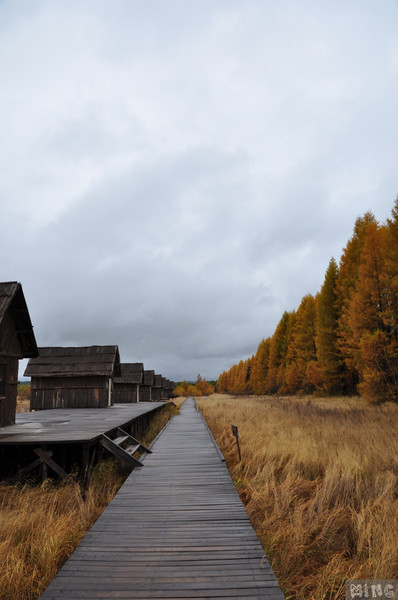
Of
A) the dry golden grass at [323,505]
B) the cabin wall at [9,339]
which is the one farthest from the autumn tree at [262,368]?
the cabin wall at [9,339]

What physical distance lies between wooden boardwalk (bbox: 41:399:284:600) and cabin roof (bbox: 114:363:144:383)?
29.5 meters

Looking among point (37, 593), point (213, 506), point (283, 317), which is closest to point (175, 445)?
point (213, 506)

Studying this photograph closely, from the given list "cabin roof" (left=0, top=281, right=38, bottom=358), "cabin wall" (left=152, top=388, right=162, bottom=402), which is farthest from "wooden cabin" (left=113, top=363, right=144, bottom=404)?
"cabin roof" (left=0, top=281, right=38, bottom=358)

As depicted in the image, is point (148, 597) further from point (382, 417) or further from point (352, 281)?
point (352, 281)

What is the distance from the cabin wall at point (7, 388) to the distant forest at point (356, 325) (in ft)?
65.1

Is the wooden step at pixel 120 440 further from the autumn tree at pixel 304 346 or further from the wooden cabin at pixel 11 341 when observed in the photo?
the autumn tree at pixel 304 346

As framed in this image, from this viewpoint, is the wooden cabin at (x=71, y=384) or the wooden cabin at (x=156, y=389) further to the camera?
the wooden cabin at (x=156, y=389)

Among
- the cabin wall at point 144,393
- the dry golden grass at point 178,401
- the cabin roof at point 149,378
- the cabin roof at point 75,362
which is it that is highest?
the cabin roof at point 75,362

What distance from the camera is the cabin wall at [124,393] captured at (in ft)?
116

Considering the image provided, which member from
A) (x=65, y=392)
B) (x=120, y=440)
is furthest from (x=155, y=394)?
(x=120, y=440)

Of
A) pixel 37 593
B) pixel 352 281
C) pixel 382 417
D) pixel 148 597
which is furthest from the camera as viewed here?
pixel 352 281

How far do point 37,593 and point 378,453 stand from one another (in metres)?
8.49

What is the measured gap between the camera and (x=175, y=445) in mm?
12023

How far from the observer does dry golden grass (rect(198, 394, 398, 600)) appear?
4121 millimetres
